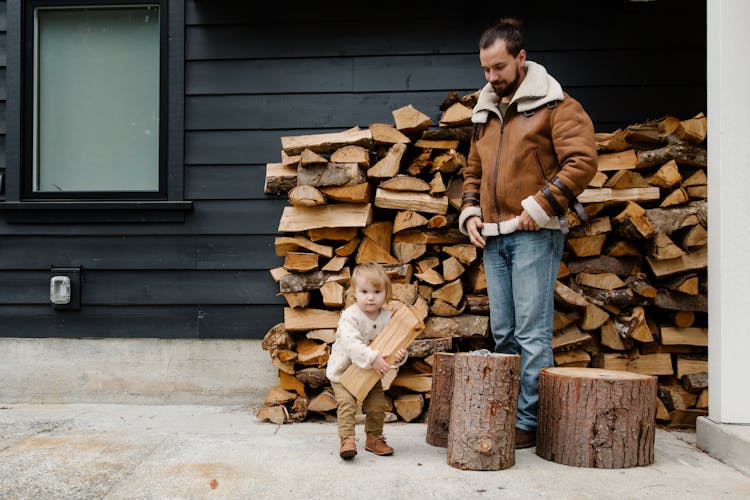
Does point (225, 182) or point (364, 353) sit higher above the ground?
point (225, 182)

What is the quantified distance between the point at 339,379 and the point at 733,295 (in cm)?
180

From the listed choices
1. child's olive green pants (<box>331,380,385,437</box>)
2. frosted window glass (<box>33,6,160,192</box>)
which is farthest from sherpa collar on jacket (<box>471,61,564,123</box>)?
frosted window glass (<box>33,6,160,192</box>)

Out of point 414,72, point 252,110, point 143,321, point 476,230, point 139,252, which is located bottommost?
point 143,321

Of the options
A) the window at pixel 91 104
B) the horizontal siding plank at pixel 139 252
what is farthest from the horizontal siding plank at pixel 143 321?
the window at pixel 91 104

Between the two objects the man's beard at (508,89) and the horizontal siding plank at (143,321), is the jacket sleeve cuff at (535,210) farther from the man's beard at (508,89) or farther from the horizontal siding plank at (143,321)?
the horizontal siding plank at (143,321)

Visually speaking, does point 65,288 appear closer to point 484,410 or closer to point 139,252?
point 139,252

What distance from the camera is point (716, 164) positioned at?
3.01 meters

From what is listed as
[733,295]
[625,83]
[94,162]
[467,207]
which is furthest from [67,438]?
[625,83]

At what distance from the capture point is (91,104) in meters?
4.44

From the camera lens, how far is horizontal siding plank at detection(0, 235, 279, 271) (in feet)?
13.8

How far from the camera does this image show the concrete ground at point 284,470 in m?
2.49

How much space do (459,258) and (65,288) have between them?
2.52 meters

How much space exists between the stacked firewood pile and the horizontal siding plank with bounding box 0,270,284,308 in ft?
1.61

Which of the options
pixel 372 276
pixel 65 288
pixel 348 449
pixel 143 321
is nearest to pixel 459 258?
pixel 372 276
